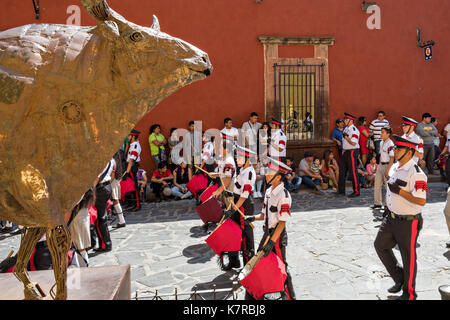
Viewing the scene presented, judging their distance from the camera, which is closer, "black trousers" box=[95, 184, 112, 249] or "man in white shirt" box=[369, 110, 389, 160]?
"black trousers" box=[95, 184, 112, 249]

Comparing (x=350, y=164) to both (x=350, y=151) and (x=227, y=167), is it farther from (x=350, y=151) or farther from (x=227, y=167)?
(x=227, y=167)

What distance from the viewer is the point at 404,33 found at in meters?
13.5

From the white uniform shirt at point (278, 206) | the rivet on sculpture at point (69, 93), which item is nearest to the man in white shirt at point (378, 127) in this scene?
the white uniform shirt at point (278, 206)

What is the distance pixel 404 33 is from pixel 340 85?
3.15m

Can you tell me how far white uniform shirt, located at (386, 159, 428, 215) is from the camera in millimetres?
4359

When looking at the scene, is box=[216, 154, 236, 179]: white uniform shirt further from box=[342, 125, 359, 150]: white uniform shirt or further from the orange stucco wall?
the orange stucco wall

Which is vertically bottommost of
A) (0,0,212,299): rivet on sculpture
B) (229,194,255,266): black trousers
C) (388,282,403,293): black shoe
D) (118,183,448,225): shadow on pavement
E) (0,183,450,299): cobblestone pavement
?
(118,183,448,225): shadow on pavement

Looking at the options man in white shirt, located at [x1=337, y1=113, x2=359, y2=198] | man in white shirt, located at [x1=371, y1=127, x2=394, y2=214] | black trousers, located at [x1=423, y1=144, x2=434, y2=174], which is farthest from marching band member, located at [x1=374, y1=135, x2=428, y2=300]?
black trousers, located at [x1=423, y1=144, x2=434, y2=174]

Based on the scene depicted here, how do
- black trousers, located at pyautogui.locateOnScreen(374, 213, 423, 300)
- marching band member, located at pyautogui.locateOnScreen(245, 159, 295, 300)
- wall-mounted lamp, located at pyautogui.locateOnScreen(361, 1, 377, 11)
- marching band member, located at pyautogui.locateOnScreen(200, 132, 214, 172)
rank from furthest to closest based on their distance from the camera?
wall-mounted lamp, located at pyautogui.locateOnScreen(361, 1, 377, 11)
marching band member, located at pyautogui.locateOnScreen(200, 132, 214, 172)
black trousers, located at pyautogui.locateOnScreen(374, 213, 423, 300)
marching band member, located at pyautogui.locateOnScreen(245, 159, 295, 300)

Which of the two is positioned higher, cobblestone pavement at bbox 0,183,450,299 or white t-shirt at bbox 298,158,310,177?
white t-shirt at bbox 298,158,310,177

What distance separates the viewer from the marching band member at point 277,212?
4.25 m

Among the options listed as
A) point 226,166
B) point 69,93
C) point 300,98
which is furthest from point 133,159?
point 69,93

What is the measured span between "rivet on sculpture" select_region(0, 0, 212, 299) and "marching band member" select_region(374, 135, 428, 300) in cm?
379
